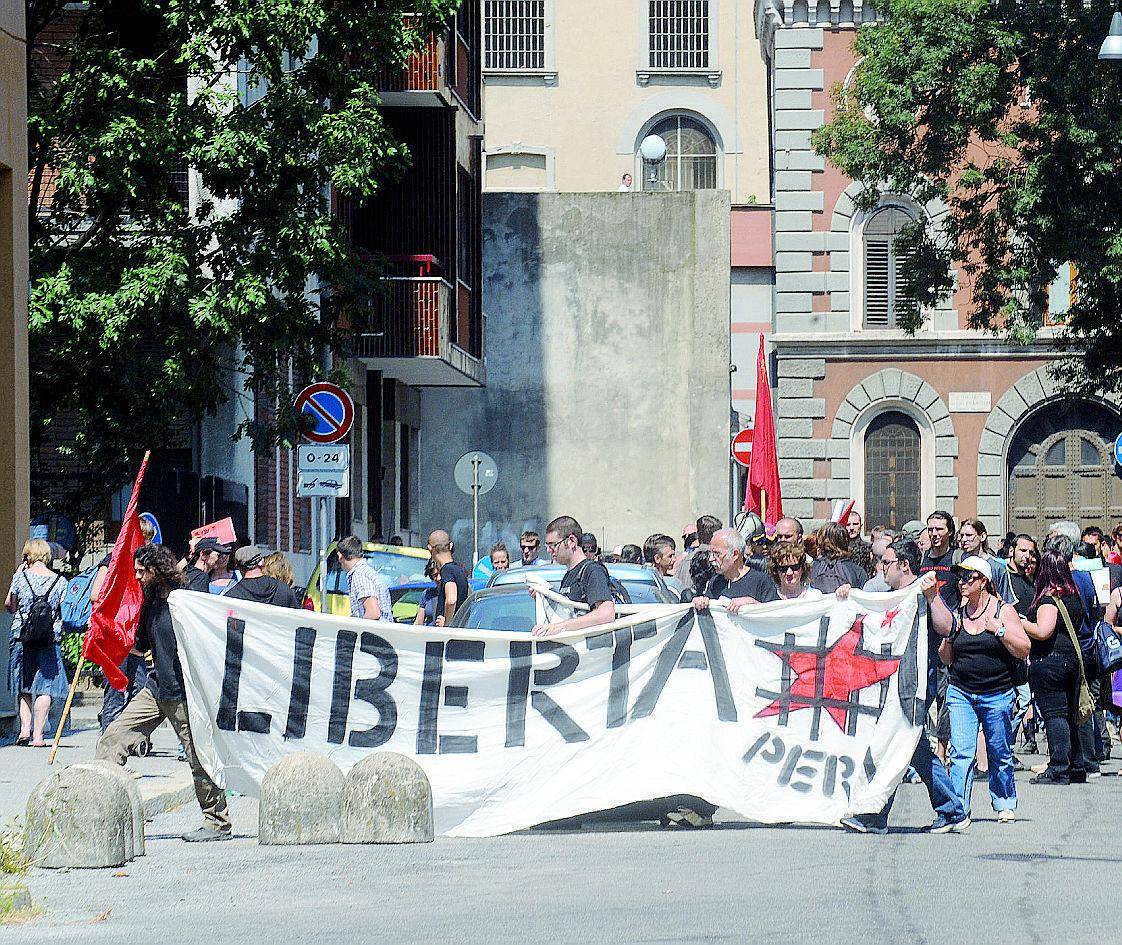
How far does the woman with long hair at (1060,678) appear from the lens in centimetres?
1628

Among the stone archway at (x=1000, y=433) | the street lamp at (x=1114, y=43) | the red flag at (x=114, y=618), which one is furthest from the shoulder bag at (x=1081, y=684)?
the stone archway at (x=1000, y=433)

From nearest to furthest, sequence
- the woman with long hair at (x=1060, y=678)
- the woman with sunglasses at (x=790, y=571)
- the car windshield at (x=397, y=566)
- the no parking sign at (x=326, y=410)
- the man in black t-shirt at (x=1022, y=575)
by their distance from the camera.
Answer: the woman with sunglasses at (x=790, y=571), the woman with long hair at (x=1060, y=678), the man in black t-shirt at (x=1022, y=575), the no parking sign at (x=326, y=410), the car windshield at (x=397, y=566)

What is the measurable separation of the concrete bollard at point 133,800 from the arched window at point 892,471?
30.6m

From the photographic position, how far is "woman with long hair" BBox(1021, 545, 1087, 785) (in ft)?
53.4

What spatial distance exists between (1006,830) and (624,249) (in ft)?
94.9

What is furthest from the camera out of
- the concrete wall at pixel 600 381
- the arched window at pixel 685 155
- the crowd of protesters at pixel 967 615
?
the arched window at pixel 685 155

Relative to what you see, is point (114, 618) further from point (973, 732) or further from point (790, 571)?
point (973, 732)

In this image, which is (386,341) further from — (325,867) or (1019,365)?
(325,867)

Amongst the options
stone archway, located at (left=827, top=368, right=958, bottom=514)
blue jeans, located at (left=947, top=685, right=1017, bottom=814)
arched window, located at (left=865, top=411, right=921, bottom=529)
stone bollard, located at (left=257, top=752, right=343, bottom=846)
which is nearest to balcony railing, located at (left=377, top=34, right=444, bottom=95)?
stone archway, located at (left=827, top=368, right=958, bottom=514)

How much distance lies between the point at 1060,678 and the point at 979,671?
317cm

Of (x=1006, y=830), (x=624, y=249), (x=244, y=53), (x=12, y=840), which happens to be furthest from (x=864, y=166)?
(x=12, y=840)

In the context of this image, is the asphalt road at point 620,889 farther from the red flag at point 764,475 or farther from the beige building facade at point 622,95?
the beige building facade at point 622,95

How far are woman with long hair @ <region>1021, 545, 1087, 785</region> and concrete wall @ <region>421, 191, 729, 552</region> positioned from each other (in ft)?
79.5

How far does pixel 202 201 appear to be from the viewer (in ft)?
71.6
